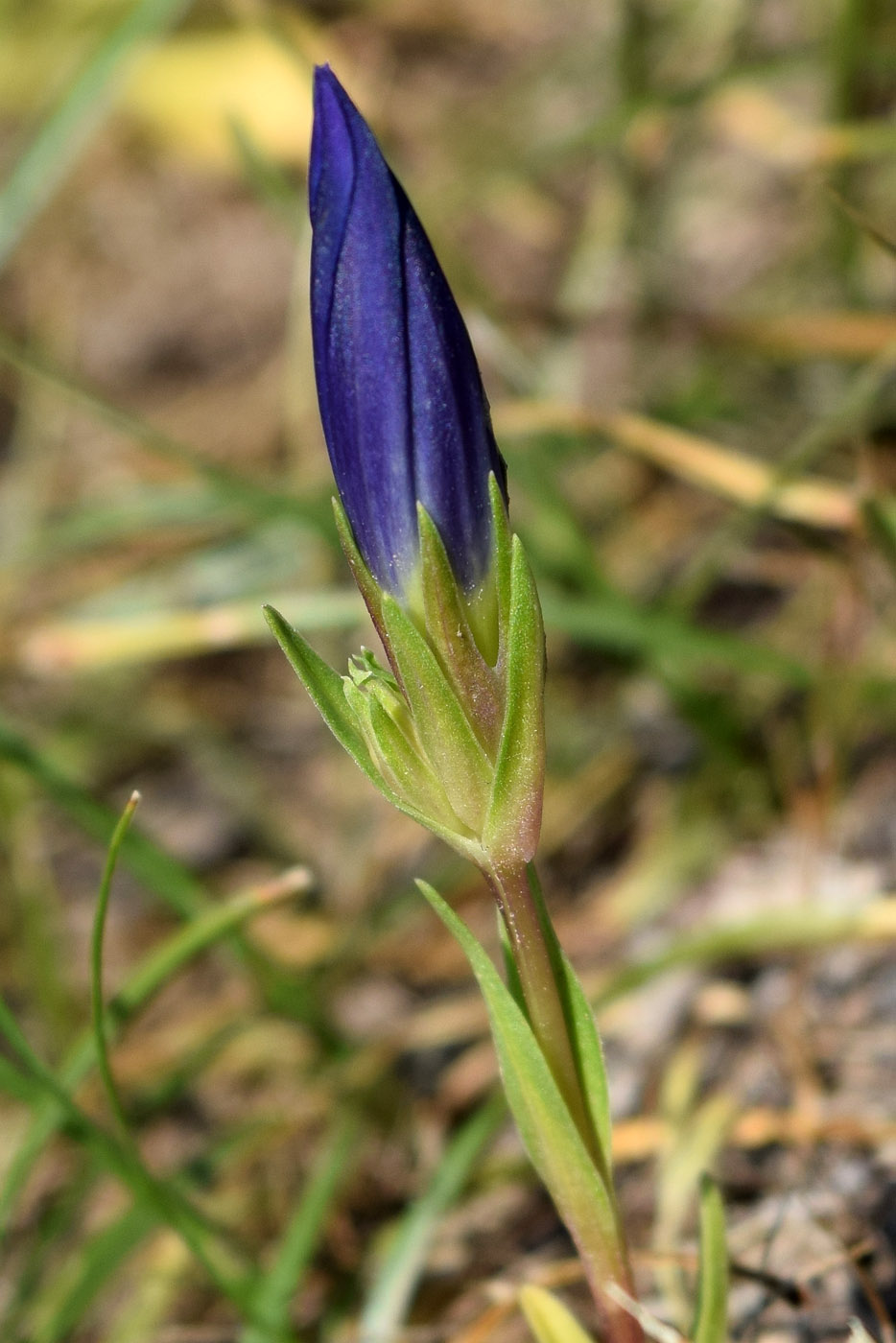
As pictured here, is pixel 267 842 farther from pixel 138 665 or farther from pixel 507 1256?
pixel 507 1256

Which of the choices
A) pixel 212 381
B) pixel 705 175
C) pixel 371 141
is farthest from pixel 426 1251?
pixel 705 175

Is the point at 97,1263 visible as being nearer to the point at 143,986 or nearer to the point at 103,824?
the point at 143,986

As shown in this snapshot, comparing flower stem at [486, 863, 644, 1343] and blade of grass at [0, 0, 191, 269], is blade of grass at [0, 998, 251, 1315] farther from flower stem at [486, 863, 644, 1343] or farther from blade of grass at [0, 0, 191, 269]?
blade of grass at [0, 0, 191, 269]

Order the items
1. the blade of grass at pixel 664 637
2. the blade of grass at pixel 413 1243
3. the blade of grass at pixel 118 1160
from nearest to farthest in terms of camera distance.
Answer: the blade of grass at pixel 118 1160, the blade of grass at pixel 413 1243, the blade of grass at pixel 664 637

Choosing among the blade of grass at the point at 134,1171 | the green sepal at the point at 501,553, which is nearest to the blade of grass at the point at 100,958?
the blade of grass at the point at 134,1171

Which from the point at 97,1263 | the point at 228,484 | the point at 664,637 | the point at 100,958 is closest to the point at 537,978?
the point at 100,958

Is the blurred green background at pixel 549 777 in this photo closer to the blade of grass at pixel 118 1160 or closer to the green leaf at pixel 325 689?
the blade of grass at pixel 118 1160

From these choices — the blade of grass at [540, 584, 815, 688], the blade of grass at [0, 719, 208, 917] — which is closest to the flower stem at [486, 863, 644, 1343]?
the blade of grass at [0, 719, 208, 917]
